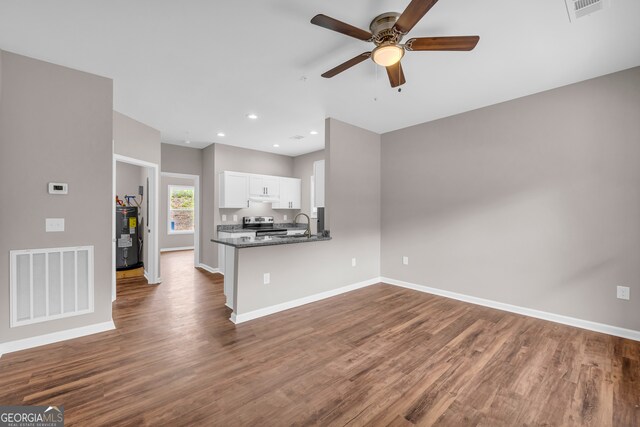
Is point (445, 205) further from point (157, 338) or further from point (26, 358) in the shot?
point (26, 358)

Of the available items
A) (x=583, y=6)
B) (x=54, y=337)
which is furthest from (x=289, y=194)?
A: (x=583, y=6)

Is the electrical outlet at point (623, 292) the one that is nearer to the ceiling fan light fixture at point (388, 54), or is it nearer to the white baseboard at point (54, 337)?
the ceiling fan light fixture at point (388, 54)

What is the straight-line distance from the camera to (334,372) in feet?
7.24

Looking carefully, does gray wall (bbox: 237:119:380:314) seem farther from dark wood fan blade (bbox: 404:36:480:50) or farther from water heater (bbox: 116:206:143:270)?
water heater (bbox: 116:206:143:270)

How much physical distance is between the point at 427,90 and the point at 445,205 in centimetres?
175

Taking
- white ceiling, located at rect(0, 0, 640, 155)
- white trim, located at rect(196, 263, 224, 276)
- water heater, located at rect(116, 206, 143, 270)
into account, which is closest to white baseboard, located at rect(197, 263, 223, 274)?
white trim, located at rect(196, 263, 224, 276)

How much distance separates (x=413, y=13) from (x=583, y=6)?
131 centimetres

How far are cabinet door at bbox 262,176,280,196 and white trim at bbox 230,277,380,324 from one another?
3.01 metres

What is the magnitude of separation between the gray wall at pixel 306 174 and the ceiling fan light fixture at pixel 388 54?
445 cm

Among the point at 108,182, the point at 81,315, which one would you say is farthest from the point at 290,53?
the point at 81,315

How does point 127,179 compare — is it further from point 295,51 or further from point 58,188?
point 295,51

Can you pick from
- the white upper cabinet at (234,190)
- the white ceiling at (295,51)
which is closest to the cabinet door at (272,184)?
the white upper cabinet at (234,190)

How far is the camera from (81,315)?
281 cm

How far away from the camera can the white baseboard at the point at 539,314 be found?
2801 millimetres
